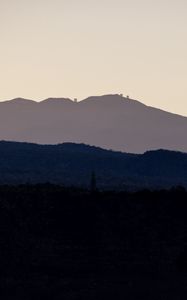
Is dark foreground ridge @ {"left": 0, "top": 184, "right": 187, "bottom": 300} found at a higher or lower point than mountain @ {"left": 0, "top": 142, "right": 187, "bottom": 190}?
lower

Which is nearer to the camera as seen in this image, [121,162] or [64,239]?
[64,239]

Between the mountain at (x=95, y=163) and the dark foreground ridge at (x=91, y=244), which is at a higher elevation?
the mountain at (x=95, y=163)

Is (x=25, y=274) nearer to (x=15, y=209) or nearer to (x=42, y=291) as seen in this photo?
(x=42, y=291)

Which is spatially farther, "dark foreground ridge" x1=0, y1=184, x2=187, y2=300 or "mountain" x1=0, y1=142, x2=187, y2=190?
"mountain" x1=0, y1=142, x2=187, y2=190

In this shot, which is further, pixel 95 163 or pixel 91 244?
pixel 95 163

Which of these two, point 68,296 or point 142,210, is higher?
point 142,210

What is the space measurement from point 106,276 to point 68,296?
167 inches

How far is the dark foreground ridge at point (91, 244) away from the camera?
168ft

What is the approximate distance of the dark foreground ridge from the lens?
2021 inches

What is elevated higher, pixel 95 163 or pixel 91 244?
pixel 95 163

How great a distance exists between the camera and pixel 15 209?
62812 millimetres

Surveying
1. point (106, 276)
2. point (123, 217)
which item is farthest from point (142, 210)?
point (106, 276)

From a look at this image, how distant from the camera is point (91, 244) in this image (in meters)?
59.6

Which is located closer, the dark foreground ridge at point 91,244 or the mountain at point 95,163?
the dark foreground ridge at point 91,244
